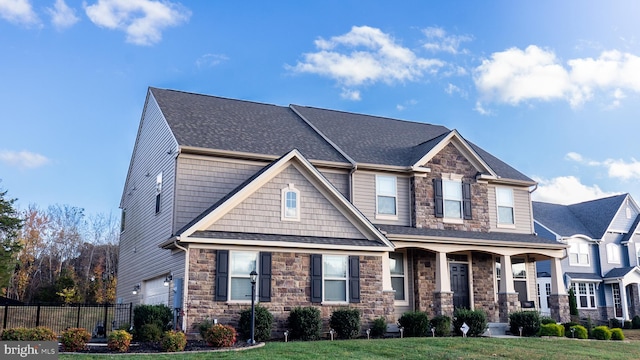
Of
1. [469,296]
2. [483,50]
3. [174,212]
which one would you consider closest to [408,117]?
[483,50]

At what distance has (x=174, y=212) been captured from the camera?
1945 centimetres

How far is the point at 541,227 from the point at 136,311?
30.2 meters

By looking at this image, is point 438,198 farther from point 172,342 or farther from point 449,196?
point 172,342

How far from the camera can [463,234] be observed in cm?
2277

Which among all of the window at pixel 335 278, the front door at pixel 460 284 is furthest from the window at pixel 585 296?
the window at pixel 335 278

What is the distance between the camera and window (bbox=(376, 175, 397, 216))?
22.8 meters

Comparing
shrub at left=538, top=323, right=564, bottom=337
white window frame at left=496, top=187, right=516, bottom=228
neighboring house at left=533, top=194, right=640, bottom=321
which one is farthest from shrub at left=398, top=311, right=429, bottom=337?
neighboring house at left=533, top=194, right=640, bottom=321

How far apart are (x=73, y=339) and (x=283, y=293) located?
6.24 metres

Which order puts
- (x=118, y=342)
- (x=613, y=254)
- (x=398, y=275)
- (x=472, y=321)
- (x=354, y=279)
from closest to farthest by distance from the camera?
1. (x=118, y=342)
2. (x=354, y=279)
3. (x=472, y=321)
4. (x=398, y=275)
5. (x=613, y=254)

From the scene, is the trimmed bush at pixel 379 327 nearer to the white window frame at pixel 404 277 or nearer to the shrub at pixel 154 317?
the white window frame at pixel 404 277

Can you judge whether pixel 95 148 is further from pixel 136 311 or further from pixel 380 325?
pixel 380 325

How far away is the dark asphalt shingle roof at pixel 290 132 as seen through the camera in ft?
70.0

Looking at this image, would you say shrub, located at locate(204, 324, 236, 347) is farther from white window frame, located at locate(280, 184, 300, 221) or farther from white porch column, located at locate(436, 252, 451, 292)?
white porch column, located at locate(436, 252, 451, 292)

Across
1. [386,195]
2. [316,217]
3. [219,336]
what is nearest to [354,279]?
[316,217]
